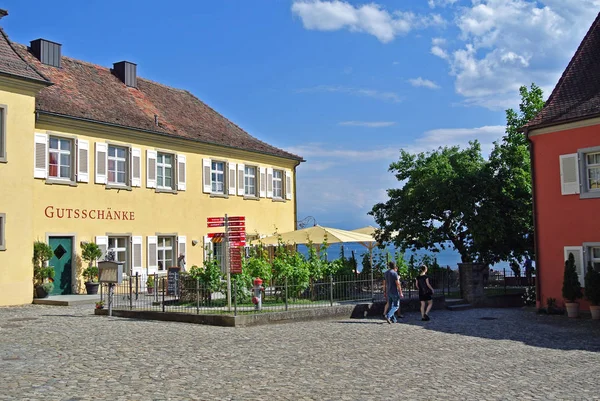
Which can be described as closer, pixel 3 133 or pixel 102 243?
pixel 3 133

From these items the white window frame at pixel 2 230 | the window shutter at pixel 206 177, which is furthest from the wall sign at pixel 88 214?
the window shutter at pixel 206 177

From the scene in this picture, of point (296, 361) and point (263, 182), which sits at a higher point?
point (263, 182)

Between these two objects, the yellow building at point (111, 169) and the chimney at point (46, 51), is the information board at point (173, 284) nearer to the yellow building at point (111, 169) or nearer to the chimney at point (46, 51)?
the yellow building at point (111, 169)

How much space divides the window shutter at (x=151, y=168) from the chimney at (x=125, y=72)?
16.9 feet

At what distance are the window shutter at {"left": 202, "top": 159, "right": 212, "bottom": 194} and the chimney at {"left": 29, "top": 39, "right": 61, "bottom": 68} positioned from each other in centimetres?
748

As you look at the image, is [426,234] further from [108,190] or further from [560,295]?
[108,190]

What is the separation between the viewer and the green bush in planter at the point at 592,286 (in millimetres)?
18219

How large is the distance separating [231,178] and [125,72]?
6.95m

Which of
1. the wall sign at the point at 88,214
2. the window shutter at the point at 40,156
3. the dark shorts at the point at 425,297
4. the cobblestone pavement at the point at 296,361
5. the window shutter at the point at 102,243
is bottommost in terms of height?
the cobblestone pavement at the point at 296,361

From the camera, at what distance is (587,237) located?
19109mm

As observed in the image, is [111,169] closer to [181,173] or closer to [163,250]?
[181,173]

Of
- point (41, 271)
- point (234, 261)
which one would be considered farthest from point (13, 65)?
point (234, 261)

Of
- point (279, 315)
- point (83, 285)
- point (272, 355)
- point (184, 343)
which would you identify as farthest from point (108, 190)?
point (272, 355)

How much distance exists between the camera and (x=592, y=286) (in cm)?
1825
